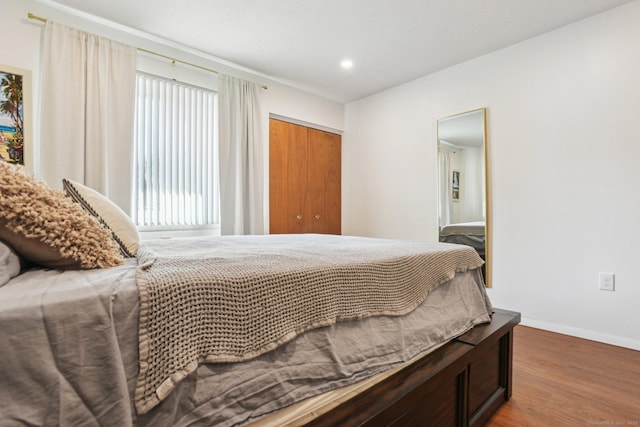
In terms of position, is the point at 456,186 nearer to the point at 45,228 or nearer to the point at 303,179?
the point at 303,179

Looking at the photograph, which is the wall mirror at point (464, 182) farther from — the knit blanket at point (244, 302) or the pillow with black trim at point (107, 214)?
the pillow with black trim at point (107, 214)

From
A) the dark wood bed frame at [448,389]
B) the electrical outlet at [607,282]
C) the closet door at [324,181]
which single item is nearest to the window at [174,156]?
the closet door at [324,181]

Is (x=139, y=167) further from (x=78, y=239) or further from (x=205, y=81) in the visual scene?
(x=78, y=239)

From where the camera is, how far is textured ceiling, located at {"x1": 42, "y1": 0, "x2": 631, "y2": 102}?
237 cm

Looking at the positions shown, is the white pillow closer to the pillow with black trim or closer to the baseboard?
the pillow with black trim

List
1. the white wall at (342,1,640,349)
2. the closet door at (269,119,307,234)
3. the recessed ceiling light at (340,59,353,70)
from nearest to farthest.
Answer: the white wall at (342,1,640,349) → the recessed ceiling light at (340,59,353,70) → the closet door at (269,119,307,234)

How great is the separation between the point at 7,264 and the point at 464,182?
11.1 feet

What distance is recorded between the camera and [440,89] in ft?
11.4

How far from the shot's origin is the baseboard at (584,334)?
2.29m

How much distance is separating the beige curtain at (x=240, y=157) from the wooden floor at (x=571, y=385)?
8.44 feet

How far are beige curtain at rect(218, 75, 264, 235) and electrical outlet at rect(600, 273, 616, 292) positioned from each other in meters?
3.02

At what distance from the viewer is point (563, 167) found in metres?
2.62

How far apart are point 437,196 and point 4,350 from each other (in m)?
3.46

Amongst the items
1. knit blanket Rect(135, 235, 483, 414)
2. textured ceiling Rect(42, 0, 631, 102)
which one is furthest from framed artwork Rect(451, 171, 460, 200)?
knit blanket Rect(135, 235, 483, 414)
